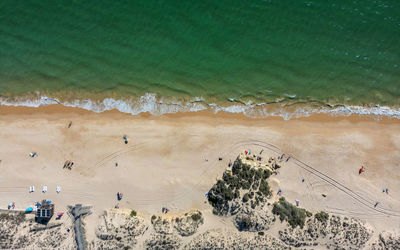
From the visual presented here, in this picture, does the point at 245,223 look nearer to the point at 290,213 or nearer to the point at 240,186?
the point at 240,186

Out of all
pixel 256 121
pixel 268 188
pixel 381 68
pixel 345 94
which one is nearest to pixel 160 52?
pixel 256 121

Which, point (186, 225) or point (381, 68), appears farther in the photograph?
point (381, 68)

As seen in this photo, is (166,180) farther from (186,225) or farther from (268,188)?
(268,188)

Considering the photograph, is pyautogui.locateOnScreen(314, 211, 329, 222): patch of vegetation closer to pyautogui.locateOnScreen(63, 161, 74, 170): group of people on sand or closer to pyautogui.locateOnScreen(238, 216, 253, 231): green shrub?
pyautogui.locateOnScreen(238, 216, 253, 231): green shrub

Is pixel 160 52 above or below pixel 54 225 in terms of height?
above

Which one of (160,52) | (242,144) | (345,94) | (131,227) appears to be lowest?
(131,227)

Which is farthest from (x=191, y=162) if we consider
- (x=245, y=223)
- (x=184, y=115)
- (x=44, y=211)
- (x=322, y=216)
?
(x=44, y=211)

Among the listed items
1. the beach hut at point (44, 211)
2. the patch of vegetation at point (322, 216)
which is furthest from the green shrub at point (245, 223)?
the beach hut at point (44, 211)
